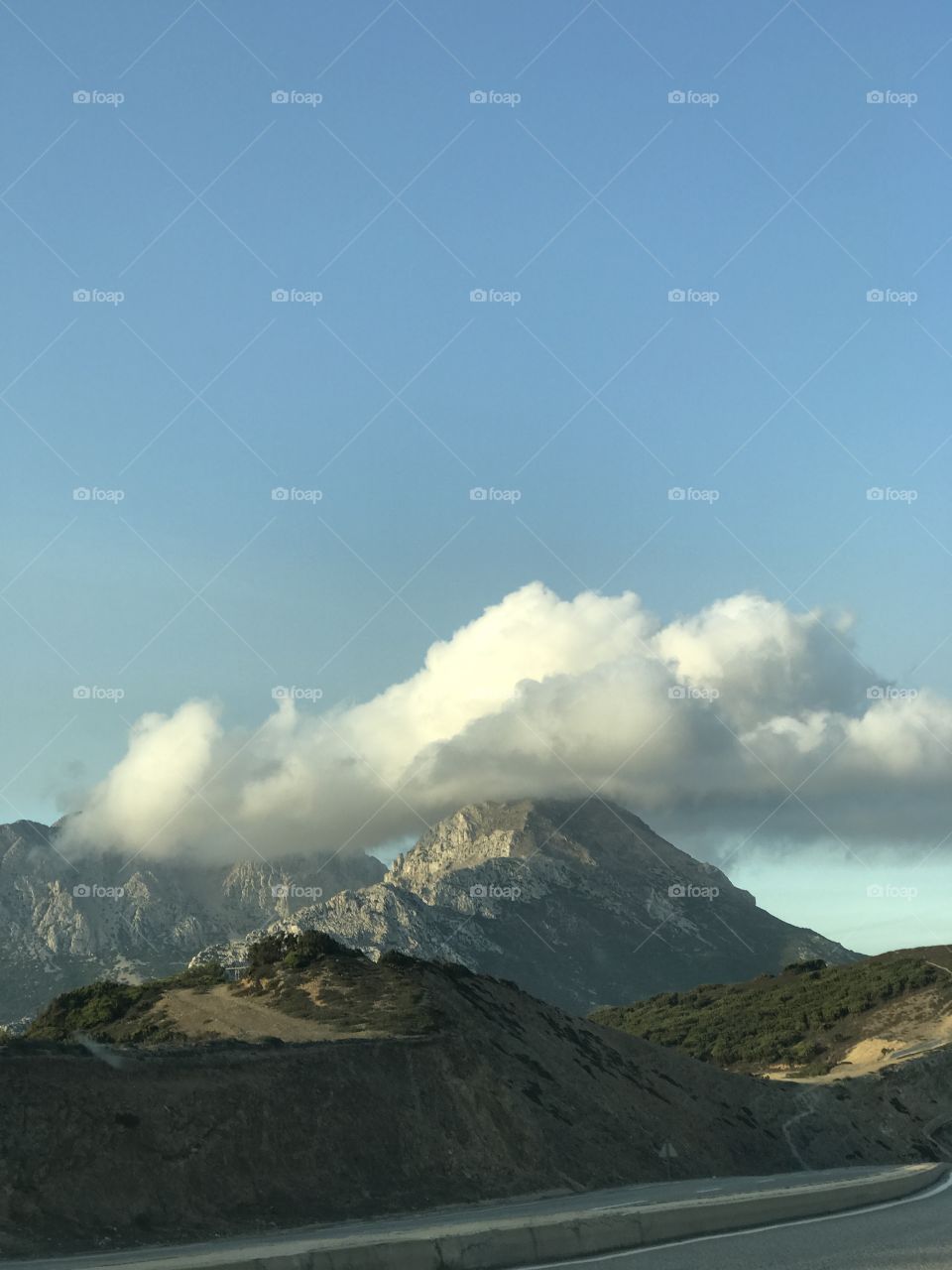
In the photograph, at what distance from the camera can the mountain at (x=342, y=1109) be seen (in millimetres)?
29891

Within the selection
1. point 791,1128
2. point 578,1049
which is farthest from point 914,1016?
point 578,1049

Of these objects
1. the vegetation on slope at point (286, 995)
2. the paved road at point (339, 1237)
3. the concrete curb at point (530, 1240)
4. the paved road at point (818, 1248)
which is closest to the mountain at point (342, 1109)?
the vegetation on slope at point (286, 995)

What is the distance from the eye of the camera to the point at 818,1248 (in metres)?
17.4

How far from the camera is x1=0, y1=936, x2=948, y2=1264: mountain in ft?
98.1

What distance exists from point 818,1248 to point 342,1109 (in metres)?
23.1

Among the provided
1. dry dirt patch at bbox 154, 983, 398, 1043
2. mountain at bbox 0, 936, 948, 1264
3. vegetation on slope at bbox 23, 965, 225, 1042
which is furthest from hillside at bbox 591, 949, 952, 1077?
dry dirt patch at bbox 154, 983, 398, 1043

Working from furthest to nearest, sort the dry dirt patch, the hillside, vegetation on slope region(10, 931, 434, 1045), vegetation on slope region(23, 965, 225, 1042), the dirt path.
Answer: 1. the hillside
2. vegetation on slope region(23, 965, 225, 1042)
3. vegetation on slope region(10, 931, 434, 1045)
4. the dirt path
5. the dry dirt patch

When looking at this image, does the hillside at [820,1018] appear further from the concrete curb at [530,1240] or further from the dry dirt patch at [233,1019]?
the concrete curb at [530,1240]

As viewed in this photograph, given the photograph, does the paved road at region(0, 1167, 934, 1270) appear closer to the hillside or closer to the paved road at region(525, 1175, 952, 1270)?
the paved road at region(525, 1175, 952, 1270)

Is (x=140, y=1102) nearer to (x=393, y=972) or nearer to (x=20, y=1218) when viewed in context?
(x=20, y=1218)

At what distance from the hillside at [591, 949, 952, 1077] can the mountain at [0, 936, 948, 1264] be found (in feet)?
75.4

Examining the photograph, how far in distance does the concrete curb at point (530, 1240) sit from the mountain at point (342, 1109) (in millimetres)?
11428

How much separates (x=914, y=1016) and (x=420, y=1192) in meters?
73.8

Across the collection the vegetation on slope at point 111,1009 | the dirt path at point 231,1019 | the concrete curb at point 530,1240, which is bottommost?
the concrete curb at point 530,1240
